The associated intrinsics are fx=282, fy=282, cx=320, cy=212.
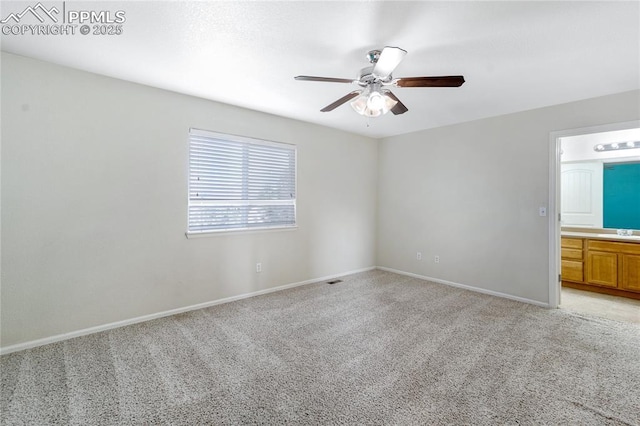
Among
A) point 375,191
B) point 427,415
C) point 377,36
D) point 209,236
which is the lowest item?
point 427,415

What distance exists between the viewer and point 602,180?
4.47 metres

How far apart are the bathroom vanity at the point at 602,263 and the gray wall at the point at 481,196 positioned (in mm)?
1215

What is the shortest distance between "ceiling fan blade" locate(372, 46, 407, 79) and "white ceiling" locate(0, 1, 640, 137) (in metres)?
0.25

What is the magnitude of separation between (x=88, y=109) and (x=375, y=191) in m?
4.45

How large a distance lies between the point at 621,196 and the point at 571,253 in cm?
113

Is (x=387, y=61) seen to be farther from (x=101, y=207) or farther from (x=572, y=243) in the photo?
(x=572, y=243)

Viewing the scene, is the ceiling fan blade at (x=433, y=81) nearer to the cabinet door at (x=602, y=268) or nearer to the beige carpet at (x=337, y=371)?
the beige carpet at (x=337, y=371)

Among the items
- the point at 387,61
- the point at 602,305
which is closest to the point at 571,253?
the point at 602,305

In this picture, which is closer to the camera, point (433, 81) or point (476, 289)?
point (433, 81)

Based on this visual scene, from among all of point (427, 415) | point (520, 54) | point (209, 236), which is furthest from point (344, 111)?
point (427, 415)

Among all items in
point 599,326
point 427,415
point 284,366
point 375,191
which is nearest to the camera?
point 427,415

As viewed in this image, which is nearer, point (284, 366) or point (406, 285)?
point (284, 366)

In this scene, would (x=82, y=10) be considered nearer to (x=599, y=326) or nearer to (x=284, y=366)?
(x=284, y=366)

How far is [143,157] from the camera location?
3.06 metres
